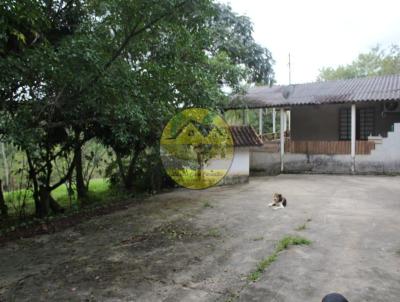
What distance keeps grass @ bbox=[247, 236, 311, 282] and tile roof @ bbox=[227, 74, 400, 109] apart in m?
8.69

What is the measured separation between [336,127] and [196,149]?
7.50 m

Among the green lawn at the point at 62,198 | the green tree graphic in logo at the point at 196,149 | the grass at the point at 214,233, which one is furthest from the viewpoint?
the green lawn at the point at 62,198

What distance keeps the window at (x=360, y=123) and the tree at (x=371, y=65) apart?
15.6 m

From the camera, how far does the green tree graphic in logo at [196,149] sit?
26.6 feet

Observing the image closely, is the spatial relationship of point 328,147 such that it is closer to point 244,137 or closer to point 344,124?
point 344,124

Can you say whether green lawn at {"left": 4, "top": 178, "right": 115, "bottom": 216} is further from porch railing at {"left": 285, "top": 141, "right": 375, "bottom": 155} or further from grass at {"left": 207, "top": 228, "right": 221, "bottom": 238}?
porch railing at {"left": 285, "top": 141, "right": 375, "bottom": 155}

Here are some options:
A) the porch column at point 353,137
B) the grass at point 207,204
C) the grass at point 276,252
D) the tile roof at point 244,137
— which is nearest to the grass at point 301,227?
the grass at point 276,252

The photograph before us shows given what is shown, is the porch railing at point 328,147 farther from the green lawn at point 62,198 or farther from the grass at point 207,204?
the green lawn at point 62,198

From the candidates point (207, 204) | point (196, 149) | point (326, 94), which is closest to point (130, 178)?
point (196, 149)

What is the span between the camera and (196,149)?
31.7ft

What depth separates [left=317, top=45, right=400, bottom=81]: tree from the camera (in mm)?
26359

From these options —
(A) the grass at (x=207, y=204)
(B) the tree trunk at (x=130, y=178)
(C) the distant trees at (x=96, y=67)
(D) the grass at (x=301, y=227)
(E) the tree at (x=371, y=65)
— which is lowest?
(A) the grass at (x=207, y=204)

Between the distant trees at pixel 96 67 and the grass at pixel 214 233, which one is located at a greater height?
the distant trees at pixel 96 67

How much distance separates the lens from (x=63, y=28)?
694cm
